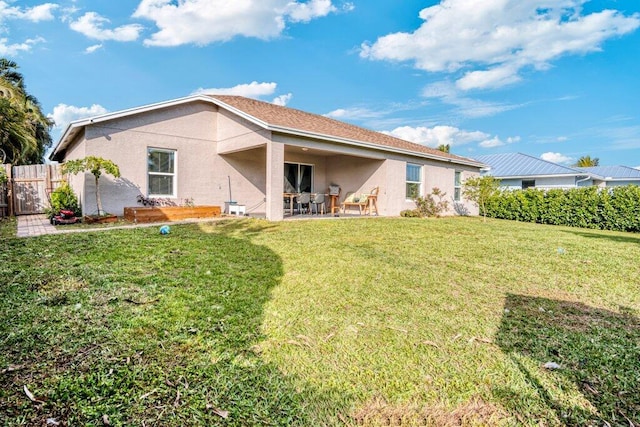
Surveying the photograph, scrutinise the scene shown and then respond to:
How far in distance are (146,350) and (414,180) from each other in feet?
48.3

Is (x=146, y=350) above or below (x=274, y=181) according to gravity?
below

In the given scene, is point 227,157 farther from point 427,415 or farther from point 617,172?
point 617,172

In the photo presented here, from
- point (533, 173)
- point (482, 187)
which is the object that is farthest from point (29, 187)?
point (533, 173)

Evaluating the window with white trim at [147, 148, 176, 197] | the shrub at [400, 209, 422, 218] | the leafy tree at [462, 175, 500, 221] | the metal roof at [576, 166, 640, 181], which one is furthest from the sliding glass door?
the metal roof at [576, 166, 640, 181]

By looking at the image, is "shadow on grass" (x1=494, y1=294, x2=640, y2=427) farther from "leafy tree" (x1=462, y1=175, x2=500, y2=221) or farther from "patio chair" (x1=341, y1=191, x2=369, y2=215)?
"leafy tree" (x1=462, y1=175, x2=500, y2=221)

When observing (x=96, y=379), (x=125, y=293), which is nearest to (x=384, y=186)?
(x=125, y=293)

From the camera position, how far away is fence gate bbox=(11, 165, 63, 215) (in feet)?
42.4

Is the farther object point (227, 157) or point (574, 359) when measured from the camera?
point (227, 157)

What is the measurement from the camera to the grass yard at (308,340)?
215cm

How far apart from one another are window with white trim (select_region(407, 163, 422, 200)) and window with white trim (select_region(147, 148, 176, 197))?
33.4 feet

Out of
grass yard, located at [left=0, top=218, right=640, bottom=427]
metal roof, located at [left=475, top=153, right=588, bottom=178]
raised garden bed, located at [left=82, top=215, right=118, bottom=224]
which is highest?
metal roof, located at [left=475, top=153, right=588, bottom=178]

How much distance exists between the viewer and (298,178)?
608 inches

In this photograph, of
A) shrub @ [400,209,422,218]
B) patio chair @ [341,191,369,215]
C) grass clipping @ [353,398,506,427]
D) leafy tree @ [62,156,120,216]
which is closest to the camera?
grass clipping @ [353,398,506,427]

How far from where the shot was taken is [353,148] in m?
13.1
